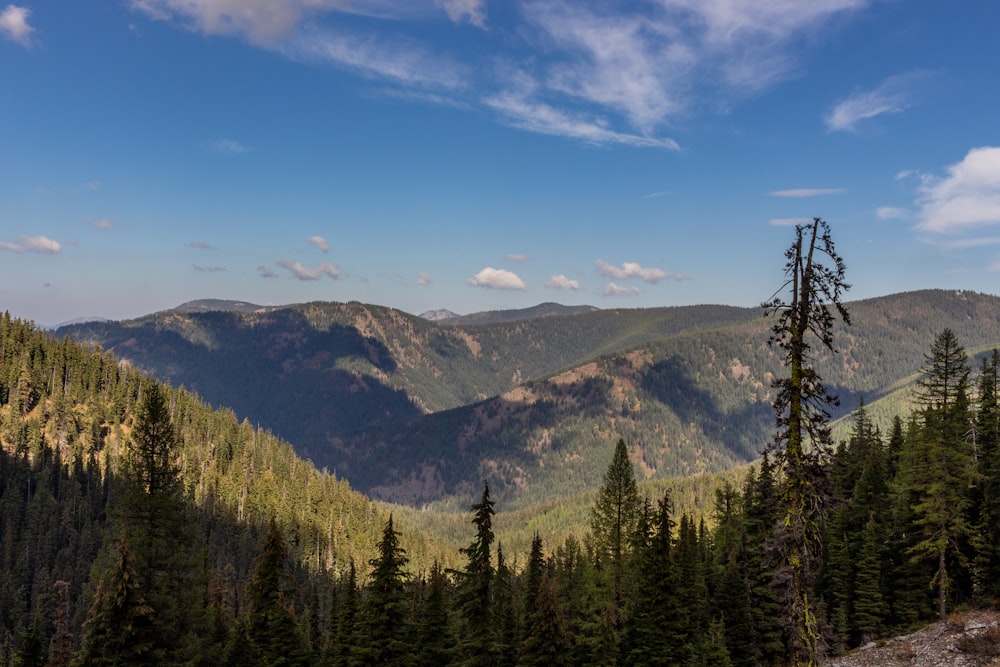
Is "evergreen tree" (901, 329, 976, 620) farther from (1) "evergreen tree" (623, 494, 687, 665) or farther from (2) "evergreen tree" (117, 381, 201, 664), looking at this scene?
(2) "evergreen tree" (117, 381, 201, 664)

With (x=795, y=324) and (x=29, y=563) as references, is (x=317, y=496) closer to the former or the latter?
(x=29, y=563)

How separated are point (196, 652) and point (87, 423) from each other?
144342mm

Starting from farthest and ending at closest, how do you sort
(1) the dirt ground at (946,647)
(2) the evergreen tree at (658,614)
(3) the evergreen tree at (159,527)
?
(2) the evergreen tree at (658,614) → (3) the evergreen tree at (159,527) → (1) the dirt ground at (946,647)

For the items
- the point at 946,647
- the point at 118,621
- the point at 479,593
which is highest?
the point at 118,621

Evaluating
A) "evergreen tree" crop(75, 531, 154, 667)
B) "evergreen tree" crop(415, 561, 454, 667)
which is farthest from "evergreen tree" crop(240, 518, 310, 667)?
"evergreen tree" crop(75, 531, 154, 667)

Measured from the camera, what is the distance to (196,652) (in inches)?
1458

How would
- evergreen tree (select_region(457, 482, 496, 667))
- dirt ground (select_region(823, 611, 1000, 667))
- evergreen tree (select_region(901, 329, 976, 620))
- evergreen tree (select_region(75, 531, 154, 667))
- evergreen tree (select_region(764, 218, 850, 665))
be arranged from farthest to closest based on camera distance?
1. evergreen tree (select_region(457, 482, 496, 667))
2. evergreen tree (select_region(901, 329, 976, 620))
3. dirt ground (select_region(823, 611, 1000, 667))
4. evergreen tree (select_region(75, 531, 154, 667))
5. evergreen tree (select_region(764, 218, 850, 665))

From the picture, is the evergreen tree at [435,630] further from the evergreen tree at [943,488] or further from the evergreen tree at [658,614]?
the evergreen tree at [943,488]

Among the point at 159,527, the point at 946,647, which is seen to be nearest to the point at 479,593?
the point at 159,527

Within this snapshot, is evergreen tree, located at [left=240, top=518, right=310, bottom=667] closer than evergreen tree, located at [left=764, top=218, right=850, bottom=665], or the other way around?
evergreen tree, located at [left=764, top=218, right=850, bottom=665]

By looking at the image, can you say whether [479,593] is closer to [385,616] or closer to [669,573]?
[385,616]

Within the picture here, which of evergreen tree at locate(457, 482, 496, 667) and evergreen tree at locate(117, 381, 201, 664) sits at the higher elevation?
evergreen tree at locate(117, 381, 201, 664)

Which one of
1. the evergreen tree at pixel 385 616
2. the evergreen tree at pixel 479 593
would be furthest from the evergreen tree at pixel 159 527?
→ the evergreen tree at pixel 479 593

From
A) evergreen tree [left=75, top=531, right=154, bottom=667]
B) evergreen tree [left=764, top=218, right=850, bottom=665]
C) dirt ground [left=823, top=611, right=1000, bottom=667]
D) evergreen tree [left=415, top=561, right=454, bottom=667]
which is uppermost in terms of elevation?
evergreen tree [left=764, top=218, right=850, bottom=665]
